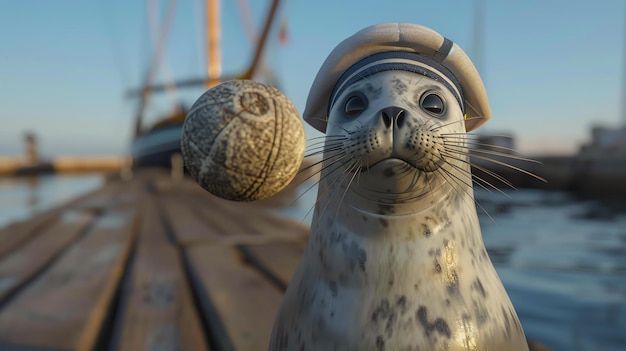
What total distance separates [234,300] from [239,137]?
3.91ft

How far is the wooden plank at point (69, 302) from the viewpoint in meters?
1.91

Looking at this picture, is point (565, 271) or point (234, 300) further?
point (565, 271)

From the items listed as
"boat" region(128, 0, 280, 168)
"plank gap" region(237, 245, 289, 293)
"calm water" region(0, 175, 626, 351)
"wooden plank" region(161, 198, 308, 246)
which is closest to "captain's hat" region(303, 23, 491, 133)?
"calm water" region(0, 175, 626, 351)

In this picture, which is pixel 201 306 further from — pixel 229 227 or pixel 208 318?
pixel 229 227

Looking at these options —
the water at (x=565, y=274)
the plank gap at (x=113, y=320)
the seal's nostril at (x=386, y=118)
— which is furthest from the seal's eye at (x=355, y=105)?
the plank gap at (x=113, y=320)

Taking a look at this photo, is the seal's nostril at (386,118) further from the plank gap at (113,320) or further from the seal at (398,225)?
the plank gap at (113,320)

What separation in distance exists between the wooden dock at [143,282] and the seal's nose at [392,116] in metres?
0.96

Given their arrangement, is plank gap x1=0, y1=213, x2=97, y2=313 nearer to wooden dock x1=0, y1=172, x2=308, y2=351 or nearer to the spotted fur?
wooden dock x1=0, y1=172, x2=308, y2=351

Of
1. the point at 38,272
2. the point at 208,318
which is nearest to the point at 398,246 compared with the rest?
the point at 208,318

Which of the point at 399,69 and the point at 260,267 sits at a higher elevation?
the point at 399,69

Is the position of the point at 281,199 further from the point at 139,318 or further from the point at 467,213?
the point at 467,213

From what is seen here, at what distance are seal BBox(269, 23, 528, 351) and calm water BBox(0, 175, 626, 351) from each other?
192 mm

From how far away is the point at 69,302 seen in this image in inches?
91.6

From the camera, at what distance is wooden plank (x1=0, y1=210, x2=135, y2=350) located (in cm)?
191
